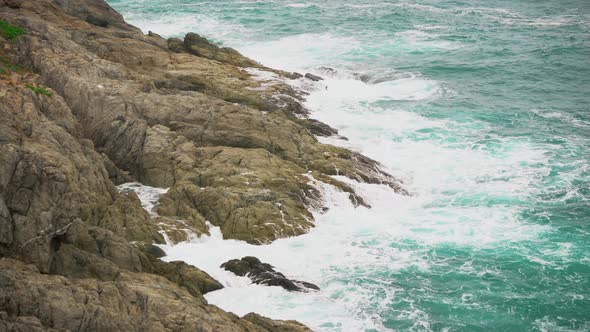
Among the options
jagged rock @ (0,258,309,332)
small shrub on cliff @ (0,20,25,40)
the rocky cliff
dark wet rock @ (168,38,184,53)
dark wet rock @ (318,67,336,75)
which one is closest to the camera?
jagged rock @ (0,258,309,332)

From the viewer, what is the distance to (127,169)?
134 ft

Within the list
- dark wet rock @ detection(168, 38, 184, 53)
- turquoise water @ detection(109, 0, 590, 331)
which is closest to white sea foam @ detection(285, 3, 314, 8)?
turquoise water @ detection(109, 0, 590, 331)

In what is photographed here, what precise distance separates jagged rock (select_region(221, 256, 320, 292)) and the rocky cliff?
2128 millimetres

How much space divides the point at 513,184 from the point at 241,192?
1877cm

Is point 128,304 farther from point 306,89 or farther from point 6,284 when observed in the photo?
point 306,89

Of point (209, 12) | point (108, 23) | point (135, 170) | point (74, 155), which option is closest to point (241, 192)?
point (135, 170)

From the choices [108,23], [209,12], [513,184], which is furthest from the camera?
[209,12]

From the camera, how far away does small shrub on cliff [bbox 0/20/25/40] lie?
147ft

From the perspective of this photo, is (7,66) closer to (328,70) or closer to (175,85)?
(175,85)

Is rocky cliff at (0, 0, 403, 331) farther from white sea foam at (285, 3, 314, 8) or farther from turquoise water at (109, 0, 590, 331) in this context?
white sea foam at (285, 3, 314, 8)

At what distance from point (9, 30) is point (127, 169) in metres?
13.0

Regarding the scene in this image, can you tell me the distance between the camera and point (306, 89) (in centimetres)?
6531

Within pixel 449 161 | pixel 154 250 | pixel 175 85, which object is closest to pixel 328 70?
pixel 175 85

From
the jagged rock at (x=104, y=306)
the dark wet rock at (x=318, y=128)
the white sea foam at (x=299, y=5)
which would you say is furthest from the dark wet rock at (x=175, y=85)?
the white sea foam at (x=299, y=5)
